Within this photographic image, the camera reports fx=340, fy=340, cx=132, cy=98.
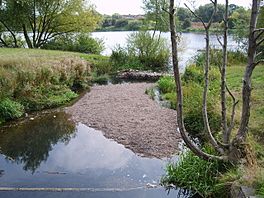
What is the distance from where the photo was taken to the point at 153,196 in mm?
5629

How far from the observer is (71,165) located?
697 cm

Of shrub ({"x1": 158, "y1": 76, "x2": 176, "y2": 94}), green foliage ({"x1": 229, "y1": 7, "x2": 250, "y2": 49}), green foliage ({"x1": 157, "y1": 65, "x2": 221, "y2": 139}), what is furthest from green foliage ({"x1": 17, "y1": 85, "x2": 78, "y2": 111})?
green foliage ({"x1": 229, "y1": 7, "x2": 250, "y2": 49})

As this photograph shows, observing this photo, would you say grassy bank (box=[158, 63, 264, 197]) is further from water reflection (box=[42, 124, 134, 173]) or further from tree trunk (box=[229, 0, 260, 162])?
water reflection (box=[42, 124, 134, 173])

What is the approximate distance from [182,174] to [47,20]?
2232 cm

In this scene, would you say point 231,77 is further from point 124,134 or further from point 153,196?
point 153,196

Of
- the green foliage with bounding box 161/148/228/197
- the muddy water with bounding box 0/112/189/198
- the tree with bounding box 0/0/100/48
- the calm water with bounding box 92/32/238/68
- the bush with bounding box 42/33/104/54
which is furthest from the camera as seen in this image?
the bush with bounding box 42/33/104/54

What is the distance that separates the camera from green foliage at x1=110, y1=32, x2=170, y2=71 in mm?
21720

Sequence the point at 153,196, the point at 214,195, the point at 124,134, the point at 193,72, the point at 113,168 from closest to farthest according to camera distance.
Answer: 1. the point at 214,195
2. the point at 153,196
3. the point at 113,168
4. the point at 124,134
5. the point at 193,72

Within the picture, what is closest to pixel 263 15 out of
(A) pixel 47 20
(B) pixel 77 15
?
(B) pixel 77 15

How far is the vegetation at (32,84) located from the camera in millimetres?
10109

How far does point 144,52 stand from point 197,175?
1795 cm

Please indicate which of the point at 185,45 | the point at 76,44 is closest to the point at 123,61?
the point at 185,45

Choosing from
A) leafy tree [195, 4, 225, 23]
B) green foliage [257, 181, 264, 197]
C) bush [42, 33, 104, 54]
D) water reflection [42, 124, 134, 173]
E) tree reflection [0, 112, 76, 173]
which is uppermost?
leafy tree [195, 4, 225, 23]

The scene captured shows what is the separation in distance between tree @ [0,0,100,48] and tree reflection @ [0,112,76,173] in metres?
16.0
